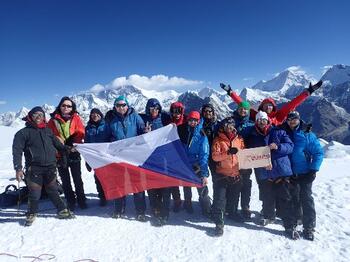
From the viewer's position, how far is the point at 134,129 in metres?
8.66

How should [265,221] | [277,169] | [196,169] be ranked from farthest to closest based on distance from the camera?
1. [265,221]
2. [196,169]
3. [277,169]

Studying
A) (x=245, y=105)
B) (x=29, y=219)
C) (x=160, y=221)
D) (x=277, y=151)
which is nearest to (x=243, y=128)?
(x=245, y=105)

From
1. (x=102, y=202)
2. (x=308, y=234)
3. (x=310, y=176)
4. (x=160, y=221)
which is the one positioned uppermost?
(x=310, y=176)

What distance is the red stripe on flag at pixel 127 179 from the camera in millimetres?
8352

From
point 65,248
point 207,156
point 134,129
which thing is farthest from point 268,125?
point 65,248

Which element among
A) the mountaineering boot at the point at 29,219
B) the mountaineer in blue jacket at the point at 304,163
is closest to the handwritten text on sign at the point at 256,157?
the mountaineer in blue jacket at the point at 304,163

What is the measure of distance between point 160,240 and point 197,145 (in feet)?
8.06

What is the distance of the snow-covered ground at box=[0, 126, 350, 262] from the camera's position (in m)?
6.98

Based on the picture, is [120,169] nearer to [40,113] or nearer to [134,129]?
[134,129]

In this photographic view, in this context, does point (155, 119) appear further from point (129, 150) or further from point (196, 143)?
point (196, 143)

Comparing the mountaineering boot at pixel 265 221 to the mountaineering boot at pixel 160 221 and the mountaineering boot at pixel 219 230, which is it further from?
the mountaineering boot at pixel 160 221

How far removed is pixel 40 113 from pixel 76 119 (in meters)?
1.12

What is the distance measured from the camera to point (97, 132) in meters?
9.03

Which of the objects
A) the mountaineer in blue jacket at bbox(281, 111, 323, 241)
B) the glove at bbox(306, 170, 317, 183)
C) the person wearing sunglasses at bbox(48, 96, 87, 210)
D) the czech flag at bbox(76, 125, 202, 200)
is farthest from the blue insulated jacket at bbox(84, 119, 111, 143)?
the glove at bbox(306, 170, 317, 183)
